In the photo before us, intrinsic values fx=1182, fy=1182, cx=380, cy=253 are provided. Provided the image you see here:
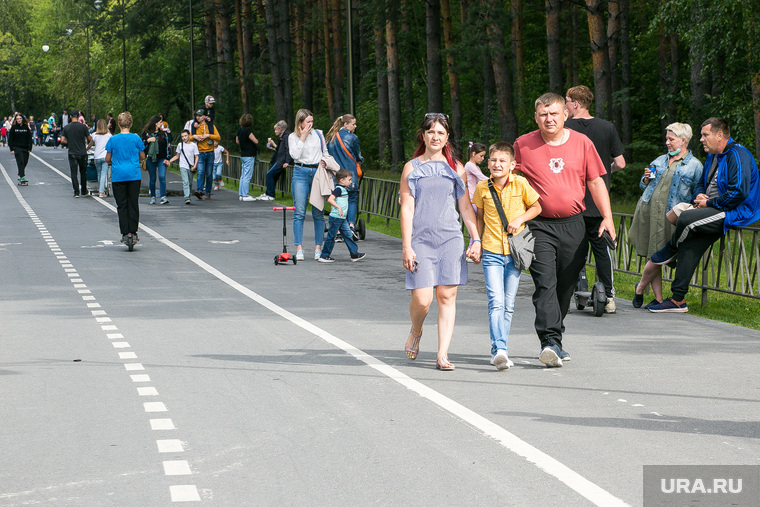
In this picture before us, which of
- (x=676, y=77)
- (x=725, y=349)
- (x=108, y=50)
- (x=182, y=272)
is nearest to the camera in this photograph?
(x=725, y=349)

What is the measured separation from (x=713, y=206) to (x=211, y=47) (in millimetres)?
56094

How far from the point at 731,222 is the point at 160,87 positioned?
185ft

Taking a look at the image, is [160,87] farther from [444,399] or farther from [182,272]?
[444,399]

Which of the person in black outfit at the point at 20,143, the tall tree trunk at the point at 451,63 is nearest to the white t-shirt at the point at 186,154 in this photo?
the person in black outfit at the point at 20,143

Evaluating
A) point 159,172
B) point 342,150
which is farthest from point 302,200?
point 159,172

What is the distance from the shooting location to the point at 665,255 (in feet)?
39.1

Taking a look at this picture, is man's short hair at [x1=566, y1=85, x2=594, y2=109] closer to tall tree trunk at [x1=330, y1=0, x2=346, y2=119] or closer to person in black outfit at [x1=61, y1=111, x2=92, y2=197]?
person in black outfit at [x1=61, y1=111, x2=92, y2=197]

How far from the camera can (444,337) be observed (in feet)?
28.3

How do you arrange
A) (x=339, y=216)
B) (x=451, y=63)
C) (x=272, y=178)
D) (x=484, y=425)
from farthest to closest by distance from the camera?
1. (x=451, y=63)
2. (x=272, y=178)
3. (x=339, y=216)
4. (x=484, y=425)

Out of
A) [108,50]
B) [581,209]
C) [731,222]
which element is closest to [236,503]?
[581,209]

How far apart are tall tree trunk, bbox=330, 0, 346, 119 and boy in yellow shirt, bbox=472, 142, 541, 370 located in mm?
39125

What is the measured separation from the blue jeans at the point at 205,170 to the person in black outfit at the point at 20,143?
8114mm

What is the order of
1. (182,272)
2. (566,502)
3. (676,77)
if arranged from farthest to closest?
(676,77), (182,272), (566,502)

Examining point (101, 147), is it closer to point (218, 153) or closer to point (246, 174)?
point (246, 174)
